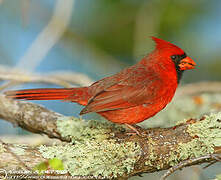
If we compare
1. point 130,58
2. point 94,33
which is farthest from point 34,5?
point 130,58

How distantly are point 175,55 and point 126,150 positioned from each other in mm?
1410

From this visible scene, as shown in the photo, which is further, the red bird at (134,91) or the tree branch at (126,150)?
the red bird at (134,91)

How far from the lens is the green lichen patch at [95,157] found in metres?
2.51

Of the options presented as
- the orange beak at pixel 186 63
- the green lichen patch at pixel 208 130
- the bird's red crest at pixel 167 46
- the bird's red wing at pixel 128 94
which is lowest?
the green lichen patch at pixel 208 130

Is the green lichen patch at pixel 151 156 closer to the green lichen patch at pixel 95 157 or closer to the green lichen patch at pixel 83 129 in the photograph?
the green lichen patch at pixel 95 157

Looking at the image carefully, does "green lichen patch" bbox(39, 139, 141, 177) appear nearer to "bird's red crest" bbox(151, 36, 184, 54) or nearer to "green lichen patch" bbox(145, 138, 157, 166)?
A: "green lichen patch" bbox(145, 138, 157, 166)

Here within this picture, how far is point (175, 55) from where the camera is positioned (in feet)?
12.3

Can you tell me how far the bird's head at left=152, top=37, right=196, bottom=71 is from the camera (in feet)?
12.2

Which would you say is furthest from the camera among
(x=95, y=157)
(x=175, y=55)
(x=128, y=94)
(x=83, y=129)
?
(x=175, y=55)

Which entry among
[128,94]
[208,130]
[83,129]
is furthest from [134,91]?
[208,130]

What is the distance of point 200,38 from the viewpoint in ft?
19.2

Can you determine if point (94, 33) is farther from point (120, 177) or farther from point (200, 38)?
point (120, 177)

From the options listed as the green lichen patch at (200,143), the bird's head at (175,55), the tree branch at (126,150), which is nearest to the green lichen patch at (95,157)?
the tree branch at (126,150)

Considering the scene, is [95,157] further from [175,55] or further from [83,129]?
[175,55]
